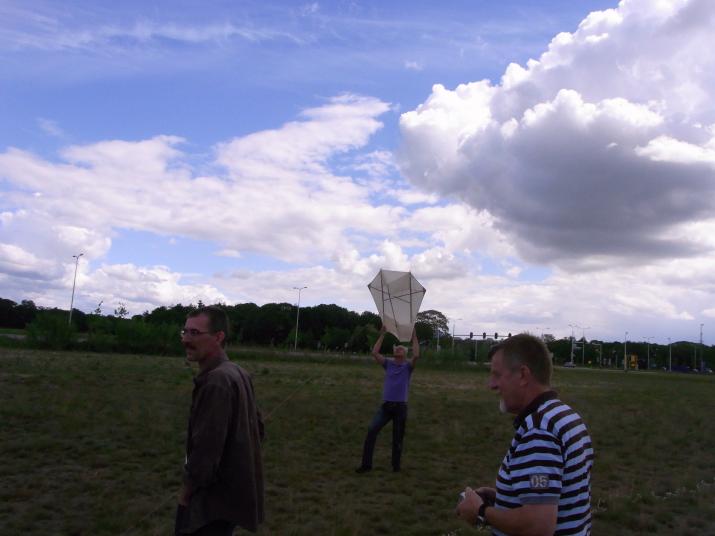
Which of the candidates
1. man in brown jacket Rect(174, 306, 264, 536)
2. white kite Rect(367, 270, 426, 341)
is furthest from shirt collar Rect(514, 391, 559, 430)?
white kite Rect(367, 270, 426, 341)

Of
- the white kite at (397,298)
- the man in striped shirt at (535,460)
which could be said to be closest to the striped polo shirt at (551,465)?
the man in striped shirt at (535,460)

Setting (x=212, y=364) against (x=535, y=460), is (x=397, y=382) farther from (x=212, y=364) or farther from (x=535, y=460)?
(x=535, y=460)

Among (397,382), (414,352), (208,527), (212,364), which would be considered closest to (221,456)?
(208,527)

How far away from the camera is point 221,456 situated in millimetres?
3598

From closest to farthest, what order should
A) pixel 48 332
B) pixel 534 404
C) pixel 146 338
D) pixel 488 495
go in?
pixel 534 404 < pixel 488 495 < pixel 48 332 < pixel 146 338

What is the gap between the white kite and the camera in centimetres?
1014

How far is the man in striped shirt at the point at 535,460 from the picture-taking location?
2348 mm

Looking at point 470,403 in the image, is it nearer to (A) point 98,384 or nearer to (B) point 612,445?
(B) point 612,445

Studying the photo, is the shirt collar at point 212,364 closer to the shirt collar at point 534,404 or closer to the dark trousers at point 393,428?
the shirt collar at point 534,404

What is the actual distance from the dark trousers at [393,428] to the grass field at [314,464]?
0.25 metres

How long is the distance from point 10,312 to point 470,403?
106844 mm

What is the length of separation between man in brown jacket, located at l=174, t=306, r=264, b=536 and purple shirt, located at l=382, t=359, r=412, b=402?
5.96 m

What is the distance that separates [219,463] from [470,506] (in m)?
1.54

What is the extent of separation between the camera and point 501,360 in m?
2.63
